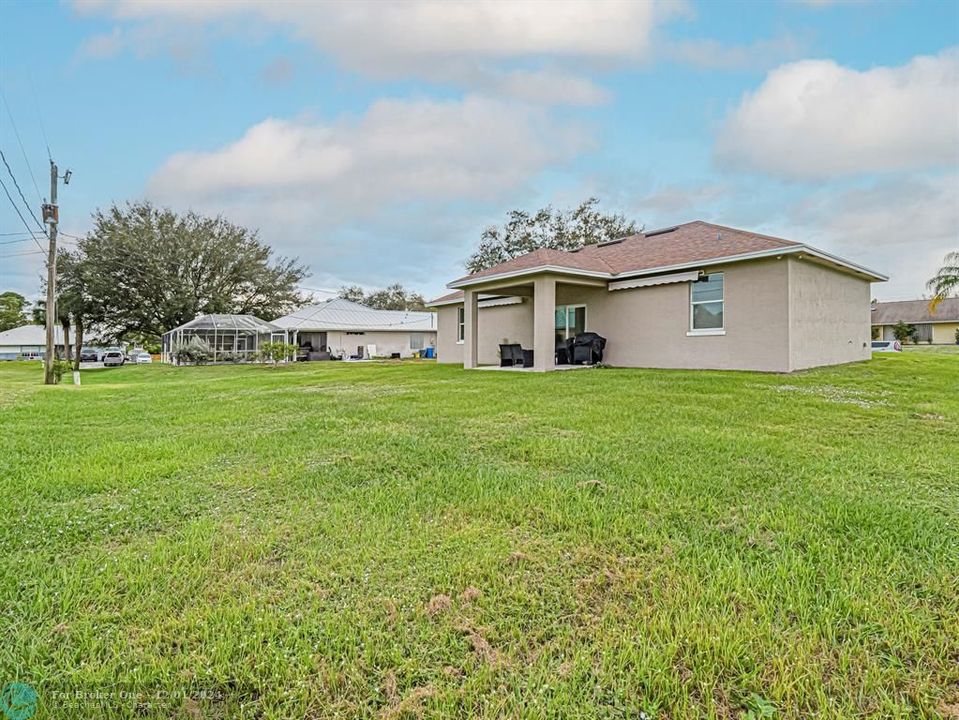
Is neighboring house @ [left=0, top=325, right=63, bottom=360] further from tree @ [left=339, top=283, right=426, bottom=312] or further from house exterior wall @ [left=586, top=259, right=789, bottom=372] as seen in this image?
house exterior wall @ [left=586, top=259, right=789, bottom=372]

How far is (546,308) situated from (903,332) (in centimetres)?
4844

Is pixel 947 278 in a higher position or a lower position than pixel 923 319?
lower

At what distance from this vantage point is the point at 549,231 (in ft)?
131

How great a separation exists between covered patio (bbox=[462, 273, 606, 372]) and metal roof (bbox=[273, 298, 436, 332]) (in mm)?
22627

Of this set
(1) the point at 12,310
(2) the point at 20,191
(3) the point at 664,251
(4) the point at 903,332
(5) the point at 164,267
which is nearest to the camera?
(3) the point at 664,251

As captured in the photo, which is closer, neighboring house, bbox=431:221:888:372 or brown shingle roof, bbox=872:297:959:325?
neighboring house, bbox=431:221:888:372

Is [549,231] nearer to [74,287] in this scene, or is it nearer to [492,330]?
[492,330]

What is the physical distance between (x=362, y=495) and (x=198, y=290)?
40901 millimetres

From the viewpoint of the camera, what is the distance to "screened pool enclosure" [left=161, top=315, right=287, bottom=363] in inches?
1250

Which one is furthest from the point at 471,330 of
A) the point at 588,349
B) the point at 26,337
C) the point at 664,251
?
A: the point at 26,337

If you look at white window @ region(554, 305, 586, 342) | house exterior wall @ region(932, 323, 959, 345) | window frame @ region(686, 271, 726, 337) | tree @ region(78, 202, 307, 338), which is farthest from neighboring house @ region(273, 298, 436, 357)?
house exterior wall @ region(932, 323, 959, 345)

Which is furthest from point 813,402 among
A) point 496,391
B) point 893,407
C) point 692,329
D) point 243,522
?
point 243,522

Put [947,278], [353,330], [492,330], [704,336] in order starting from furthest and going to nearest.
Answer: [353,330] → [492,330] → [947,278] → [704,336]

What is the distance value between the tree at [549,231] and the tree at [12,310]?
76.0 metres
